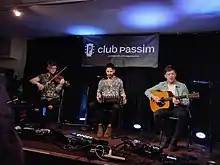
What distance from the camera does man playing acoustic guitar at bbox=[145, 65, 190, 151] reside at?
277 cm

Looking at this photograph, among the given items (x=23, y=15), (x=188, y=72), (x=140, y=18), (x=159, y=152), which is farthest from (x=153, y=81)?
(x=23, y=15)

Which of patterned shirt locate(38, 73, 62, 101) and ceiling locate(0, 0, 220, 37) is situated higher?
ceiling locate(0, 0, 220, 37)

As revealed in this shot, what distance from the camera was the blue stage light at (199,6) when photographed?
2.61 m

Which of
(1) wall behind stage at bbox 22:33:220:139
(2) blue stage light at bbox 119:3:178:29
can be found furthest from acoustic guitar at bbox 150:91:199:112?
(2) blue stage light at bbox 119:3:178:29

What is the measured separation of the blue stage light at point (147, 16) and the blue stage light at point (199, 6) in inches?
6.7

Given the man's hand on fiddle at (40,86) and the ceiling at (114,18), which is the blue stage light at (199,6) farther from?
the man's hand on fiddle at (40,86)

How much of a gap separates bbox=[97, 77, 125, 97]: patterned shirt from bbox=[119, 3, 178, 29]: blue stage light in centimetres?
74

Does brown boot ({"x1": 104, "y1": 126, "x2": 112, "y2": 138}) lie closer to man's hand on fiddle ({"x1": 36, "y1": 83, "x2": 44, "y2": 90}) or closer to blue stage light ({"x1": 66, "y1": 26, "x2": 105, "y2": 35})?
man's hand on fiddle ({"x1": 36, "y1": 83, "x2": 44, "y2": 90})

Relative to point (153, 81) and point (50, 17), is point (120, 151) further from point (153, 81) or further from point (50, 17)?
point (50, 17)

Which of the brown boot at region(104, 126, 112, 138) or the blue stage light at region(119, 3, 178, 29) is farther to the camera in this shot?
the brown boot at region(104, 126, 112, 138)

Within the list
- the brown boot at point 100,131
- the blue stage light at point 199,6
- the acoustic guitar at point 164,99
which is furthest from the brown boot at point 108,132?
the blue stage light at point 199,6

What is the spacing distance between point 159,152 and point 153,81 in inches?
59.2

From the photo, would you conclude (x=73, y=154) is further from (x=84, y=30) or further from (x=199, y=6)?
(x=84, y=30)

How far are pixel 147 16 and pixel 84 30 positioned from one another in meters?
0.94
